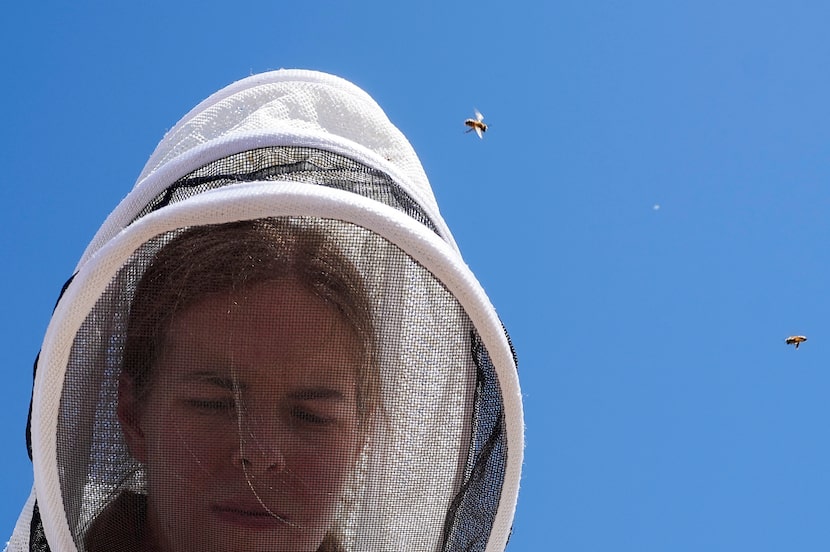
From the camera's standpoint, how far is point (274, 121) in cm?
254

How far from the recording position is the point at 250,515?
Result: 1.90m

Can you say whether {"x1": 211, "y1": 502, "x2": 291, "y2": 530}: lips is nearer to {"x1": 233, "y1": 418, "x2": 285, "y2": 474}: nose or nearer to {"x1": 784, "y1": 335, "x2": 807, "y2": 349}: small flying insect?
{"x1": 233, "y1": 418, "x2": 285, "y2": 474}: nose

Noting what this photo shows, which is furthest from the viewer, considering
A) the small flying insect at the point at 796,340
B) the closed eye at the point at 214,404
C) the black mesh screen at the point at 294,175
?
the small flying insect at the point at 796,340

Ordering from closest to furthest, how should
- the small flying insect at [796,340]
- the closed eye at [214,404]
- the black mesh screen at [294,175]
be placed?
the closed eye at [214,404] → the black mesh screen at [294,175] → the small flying insect at [796,340]

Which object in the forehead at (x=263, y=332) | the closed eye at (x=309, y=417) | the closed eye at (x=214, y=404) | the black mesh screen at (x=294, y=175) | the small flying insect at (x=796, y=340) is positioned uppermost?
the small flying insect at (x=796, y=340)

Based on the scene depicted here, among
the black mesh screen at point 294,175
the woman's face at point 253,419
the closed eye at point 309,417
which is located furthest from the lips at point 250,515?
the black mesh screen at point 294,175

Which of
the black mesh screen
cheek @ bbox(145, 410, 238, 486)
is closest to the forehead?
cheek @ bbox(145, 410, 238, 486)

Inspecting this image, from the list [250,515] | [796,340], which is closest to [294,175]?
[250,515]

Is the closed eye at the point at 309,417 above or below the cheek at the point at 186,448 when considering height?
above

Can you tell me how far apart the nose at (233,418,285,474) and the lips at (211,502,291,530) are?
0.31ft

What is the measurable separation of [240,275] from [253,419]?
0.30 meters

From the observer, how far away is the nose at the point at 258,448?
6.03ft

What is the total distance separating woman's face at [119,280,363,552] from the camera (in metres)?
1.85

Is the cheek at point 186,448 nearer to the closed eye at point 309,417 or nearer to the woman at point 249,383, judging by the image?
the woman at point 249,383
